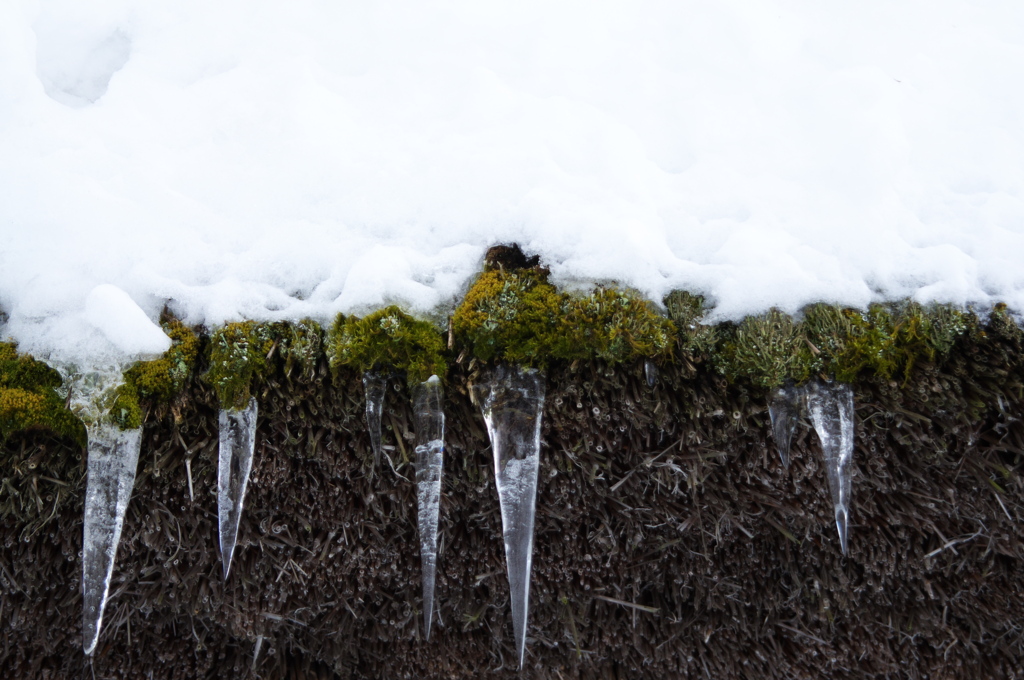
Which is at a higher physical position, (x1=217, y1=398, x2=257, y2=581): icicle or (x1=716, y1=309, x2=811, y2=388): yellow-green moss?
(x1=716, y1=309, x2=811, y2=388): yellow-green moss

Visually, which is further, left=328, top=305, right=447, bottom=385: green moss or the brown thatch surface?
the brown thatch surface

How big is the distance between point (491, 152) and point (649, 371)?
843mm

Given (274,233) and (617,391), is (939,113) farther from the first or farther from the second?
(274,233)

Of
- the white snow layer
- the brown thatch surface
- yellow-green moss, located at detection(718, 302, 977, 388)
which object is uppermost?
the white snow layer

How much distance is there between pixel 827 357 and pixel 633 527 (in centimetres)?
77

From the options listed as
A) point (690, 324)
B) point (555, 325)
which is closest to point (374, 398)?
point (555, 325)

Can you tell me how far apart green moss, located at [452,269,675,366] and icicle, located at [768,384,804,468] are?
0.36 metres

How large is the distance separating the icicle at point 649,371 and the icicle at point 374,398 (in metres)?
0.74

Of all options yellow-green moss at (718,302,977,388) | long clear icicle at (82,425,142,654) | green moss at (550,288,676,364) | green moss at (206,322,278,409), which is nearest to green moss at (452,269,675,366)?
green moss at (550,288,676,364)

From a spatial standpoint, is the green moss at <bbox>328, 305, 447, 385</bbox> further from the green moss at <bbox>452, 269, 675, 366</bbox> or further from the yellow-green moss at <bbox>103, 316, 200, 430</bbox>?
the yellow-green moss at <bbox>103, 316, 200, 430</bbox>

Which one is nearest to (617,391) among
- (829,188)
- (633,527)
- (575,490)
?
(575,490)

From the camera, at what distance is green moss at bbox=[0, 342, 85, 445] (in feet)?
5.22

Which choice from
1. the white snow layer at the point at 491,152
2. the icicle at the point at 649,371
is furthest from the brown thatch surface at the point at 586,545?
the white snow layer at the point at 491,152

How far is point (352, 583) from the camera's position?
1907 millimetres
